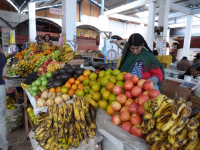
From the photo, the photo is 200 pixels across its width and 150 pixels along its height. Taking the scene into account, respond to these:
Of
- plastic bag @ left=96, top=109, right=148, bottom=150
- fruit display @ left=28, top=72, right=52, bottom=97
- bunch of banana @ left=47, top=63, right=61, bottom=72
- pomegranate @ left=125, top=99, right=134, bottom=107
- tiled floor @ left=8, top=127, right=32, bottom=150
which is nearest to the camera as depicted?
plastic bag @ left=96, top=109, right=148, bottom=150

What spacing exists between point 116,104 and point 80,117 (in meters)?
0.37

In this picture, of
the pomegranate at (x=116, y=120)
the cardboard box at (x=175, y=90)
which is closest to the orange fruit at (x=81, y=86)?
the pomegranate at (x=116, y=120)

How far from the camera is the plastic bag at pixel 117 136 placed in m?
1.04

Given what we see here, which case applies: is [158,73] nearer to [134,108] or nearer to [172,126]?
[134,108]

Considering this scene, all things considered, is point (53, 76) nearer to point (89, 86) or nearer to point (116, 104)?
point (89, 86)

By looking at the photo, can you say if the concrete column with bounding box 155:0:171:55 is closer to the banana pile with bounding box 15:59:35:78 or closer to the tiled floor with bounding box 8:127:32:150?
the banana pile with bounding box 15:59:35:78

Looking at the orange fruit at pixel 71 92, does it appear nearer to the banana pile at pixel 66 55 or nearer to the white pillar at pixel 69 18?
the banana pile at pixel 66 55

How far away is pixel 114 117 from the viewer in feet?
4.20

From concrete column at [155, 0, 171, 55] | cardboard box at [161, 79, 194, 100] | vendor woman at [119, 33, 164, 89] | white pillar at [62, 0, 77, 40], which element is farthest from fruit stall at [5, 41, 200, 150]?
concrete column at [155, 0, 171, 55]

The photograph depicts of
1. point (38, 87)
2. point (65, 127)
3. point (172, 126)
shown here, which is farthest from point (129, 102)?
point (38, 87)

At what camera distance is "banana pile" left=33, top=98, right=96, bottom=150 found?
1360 millimetres

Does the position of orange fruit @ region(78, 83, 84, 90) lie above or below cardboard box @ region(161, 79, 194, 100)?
above

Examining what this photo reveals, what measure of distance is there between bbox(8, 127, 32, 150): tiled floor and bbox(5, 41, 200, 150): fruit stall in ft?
4.67

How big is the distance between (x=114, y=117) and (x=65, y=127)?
18.8 inches
